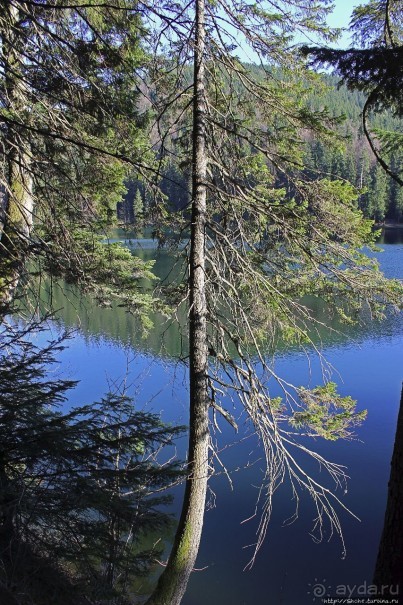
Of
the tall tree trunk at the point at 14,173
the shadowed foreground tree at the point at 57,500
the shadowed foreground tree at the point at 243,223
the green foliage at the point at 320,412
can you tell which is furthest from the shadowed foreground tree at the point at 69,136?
the green foliage at the point at 320,412

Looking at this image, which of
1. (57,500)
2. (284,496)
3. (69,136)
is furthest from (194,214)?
(284,496)

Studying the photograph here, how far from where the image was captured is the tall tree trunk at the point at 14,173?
10.1 feet

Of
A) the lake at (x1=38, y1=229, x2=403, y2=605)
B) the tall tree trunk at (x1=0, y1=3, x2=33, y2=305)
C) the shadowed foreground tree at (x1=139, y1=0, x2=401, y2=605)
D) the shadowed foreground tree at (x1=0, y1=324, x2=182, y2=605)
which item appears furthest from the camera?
the lake at (x1=38, y1=229, x2=403, y2=605)

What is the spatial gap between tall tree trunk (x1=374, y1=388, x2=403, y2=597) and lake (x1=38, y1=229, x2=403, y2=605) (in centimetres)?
250

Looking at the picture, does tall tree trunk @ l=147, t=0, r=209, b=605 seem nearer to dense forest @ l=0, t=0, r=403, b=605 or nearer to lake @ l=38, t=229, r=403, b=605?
dense forest @ l=0, t=0, r=403, b=605

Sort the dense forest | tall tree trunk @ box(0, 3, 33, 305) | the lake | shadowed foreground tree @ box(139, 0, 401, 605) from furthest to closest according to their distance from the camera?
the lake
shadowed foreground tree @ box(139, 0, 401, 605)
the dense forest
tall tree trunk @ box(0, 3, 33, 305)

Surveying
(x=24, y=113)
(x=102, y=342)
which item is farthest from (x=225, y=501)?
(x=102, y=342)

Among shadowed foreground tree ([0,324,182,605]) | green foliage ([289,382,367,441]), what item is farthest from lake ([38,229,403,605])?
shadowed foreground tree ([0,324,182,605])

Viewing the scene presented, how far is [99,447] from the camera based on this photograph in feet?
10.9

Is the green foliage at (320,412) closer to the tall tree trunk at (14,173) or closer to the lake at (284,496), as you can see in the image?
the lake at (284,496)

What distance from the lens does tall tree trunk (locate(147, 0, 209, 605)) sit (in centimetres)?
469

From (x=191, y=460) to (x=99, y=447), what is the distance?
1.63 m

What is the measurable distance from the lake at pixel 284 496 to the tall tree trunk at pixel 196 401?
37 cm

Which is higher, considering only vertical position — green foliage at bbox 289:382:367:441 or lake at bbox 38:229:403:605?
green foliage at bbox 289:382:367:441
